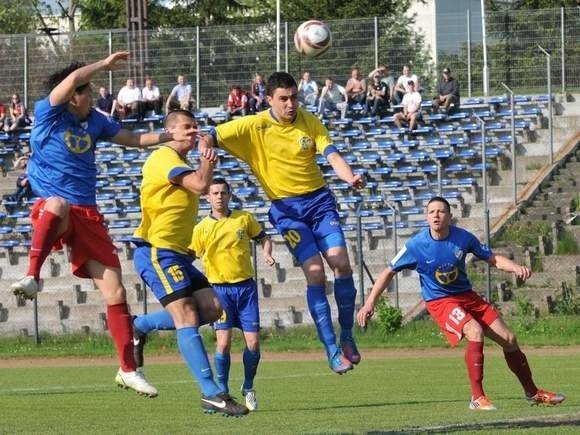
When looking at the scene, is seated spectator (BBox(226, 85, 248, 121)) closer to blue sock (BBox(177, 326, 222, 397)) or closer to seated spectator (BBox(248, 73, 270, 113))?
seated spectator (BBox(248, 73, 270, 113))

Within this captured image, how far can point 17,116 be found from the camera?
3456cm

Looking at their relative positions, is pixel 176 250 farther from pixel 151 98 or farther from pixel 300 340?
pixel 151 98

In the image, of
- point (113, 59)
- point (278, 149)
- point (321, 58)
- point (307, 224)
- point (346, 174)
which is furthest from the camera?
point (321, 58)

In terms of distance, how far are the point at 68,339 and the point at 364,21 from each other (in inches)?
450

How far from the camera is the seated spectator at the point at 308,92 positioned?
107 feet

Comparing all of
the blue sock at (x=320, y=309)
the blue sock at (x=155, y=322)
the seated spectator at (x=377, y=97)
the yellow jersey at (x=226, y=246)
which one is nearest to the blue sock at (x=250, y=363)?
the yellow jersey at (x=226, y=246)

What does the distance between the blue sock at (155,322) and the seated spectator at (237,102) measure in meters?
19.7

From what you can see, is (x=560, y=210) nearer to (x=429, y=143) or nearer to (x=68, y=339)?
(x=429, y=143)

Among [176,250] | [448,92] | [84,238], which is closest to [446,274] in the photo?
[176,250]

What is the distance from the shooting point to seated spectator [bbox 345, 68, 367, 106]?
32469mm

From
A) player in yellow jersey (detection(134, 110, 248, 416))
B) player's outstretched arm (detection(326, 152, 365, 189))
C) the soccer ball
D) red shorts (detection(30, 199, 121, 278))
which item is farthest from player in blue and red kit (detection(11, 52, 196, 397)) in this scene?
the soccer ball

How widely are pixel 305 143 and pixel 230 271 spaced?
7.94 feet

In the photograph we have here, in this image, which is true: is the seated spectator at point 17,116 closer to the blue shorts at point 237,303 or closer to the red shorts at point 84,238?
the blue shorts at point 237,303

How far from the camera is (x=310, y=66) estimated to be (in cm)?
3456
